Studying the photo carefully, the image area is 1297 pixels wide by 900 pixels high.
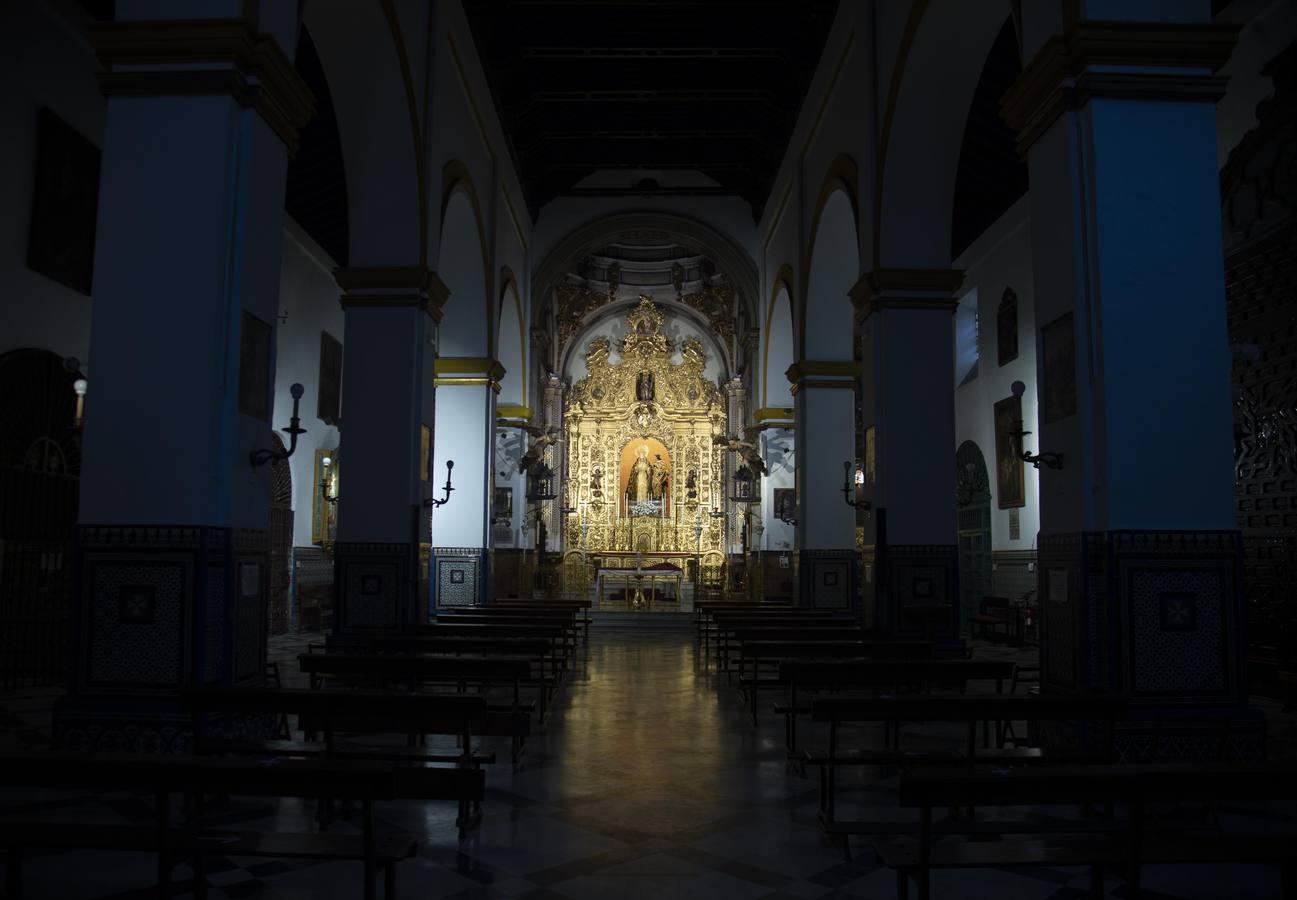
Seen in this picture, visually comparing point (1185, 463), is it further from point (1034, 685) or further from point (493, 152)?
point (493, 152)

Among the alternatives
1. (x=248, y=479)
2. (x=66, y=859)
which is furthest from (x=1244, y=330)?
(x=66, y=859)

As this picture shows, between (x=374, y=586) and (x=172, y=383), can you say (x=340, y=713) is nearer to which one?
(x=172, y=383)

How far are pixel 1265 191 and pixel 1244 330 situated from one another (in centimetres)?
122

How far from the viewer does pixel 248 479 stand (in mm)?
5500

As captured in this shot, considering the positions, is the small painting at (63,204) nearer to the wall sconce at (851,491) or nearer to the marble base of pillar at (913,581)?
the wall sconce at (851,491)

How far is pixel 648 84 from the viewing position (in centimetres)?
1591

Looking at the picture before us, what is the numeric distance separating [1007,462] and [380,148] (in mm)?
10621

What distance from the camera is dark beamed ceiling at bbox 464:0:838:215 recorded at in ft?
44.6

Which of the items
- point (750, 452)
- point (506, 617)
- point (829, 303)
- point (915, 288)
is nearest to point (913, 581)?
point (915, 288)

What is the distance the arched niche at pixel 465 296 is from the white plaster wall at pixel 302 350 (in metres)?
3.16

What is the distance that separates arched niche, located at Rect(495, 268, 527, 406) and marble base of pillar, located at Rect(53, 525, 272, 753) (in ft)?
40.6

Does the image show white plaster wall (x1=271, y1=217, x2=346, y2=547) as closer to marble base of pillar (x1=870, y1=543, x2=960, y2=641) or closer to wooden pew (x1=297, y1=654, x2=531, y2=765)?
marble base of pillar (x1=870, y1=543, x2=960, y2=641)

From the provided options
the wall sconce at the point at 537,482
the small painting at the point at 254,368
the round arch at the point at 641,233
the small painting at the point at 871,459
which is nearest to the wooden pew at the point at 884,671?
the small painting at the point at 254,368

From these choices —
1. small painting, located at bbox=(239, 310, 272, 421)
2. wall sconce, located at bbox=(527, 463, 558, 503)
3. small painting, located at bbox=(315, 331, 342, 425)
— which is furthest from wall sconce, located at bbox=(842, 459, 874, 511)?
wall sconce, located at bbox=(527, 463, 558, 503)
